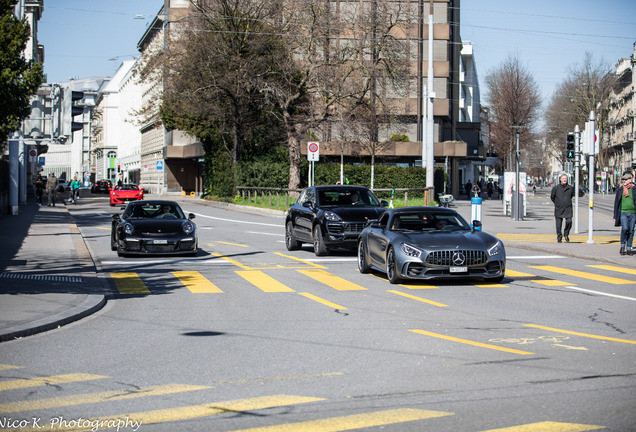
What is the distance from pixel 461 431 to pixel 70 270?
41.0 feet

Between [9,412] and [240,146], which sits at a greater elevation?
[240,146]

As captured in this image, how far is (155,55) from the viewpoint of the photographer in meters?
55.9

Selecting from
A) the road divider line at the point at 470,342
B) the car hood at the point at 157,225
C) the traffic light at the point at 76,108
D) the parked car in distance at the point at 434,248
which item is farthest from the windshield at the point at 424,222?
the traffic light at the point at 76,108

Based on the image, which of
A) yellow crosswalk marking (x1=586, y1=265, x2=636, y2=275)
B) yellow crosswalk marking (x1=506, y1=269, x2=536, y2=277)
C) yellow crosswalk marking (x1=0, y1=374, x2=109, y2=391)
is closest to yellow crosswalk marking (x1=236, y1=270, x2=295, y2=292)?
yellow crosswalk marking (x1=506, y1=269, x2=536, y2=277)

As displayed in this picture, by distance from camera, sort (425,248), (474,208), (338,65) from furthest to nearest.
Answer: (338,65)
(474,208)
(425,248)

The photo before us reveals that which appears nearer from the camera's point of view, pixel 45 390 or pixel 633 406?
pixel 633 406

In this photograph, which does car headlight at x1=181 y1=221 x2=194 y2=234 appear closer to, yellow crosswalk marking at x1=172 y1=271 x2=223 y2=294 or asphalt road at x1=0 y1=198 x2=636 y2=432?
yellow crosswalk marking at x1=172 y1=271 x2=223 y2=294

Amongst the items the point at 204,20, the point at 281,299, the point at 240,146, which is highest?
the point at 204,20

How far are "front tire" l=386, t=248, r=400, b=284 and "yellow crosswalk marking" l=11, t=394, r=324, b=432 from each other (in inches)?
316

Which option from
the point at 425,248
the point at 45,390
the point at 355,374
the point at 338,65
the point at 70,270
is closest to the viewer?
the point at 45,390

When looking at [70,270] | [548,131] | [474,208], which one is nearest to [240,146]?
[474,208]

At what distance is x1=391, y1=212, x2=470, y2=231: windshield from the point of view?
15.3 metres

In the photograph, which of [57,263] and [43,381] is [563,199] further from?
[43,381]

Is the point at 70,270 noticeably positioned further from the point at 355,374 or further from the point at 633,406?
the point at 633,406
